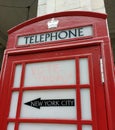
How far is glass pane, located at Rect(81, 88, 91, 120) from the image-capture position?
1081 millimetres

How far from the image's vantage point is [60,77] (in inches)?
48.0

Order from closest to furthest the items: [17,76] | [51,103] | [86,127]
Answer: [86,127] → [51,103] → [17,76]

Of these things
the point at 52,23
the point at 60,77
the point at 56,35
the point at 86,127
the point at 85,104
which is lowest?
the point at 86,127

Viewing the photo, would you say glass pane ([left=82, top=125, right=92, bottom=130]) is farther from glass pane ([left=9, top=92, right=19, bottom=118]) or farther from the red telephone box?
glass pane ([left=9, top=92, right=19, bottom=118])

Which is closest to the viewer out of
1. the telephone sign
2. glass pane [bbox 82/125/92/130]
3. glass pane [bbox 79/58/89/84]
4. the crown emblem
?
glass pane [bbox 82/125/92/130]

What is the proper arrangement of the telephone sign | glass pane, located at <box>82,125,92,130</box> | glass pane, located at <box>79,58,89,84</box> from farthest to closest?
the telephone sign → glass pane, located at <box>79,58,89,84</box> → glass pane, located at <box>82,125,92,130</box>

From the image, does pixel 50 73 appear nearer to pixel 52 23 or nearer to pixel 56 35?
pixel 56 35

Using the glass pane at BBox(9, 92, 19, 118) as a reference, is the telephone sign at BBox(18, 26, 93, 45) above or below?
above

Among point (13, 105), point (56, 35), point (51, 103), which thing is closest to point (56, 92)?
point (51, 103)

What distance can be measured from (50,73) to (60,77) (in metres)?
0.08

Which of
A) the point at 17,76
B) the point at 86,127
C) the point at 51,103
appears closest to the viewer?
the point at 86,127

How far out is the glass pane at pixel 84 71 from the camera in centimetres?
116

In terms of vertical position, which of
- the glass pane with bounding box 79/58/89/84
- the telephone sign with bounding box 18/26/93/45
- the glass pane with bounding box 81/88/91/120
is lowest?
the glass pane with bounding box 81/88/91/120

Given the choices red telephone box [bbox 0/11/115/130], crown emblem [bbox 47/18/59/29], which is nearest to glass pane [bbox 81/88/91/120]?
red telephone box [bbox 0/11/115/130]
